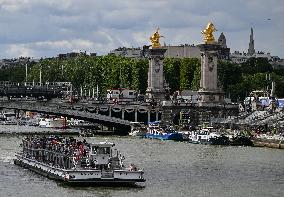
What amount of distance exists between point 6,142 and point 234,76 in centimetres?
7289

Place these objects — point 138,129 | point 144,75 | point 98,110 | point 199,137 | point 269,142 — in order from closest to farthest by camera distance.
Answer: point 269,142 < point 199,137 < point 138,129 < point 98,110 < point 144,75

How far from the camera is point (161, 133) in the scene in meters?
89.9

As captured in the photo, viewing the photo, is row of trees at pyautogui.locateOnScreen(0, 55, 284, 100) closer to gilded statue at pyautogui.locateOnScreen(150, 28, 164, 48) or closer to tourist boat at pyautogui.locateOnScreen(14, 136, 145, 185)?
gilded statue at pyautogui.locateOnScreen(150, 28, 164, 48)

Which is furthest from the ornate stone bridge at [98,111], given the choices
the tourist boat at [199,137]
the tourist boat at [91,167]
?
the tourist boat at [91,167]

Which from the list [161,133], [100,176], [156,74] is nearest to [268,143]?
[161,133]

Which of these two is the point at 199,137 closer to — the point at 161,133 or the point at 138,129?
the point at 161,133

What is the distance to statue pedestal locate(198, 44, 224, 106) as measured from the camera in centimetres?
9962

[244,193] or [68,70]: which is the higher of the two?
[68,70]

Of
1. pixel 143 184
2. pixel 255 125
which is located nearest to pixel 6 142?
pixel 255 125

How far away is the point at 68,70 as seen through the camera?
511 feet

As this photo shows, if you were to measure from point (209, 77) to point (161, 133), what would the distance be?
469 inches

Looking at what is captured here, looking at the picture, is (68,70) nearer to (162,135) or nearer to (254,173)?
(162,135)

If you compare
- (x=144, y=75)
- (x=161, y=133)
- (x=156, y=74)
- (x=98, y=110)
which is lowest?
(x=161, y=133)

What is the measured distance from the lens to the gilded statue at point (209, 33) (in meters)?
100
